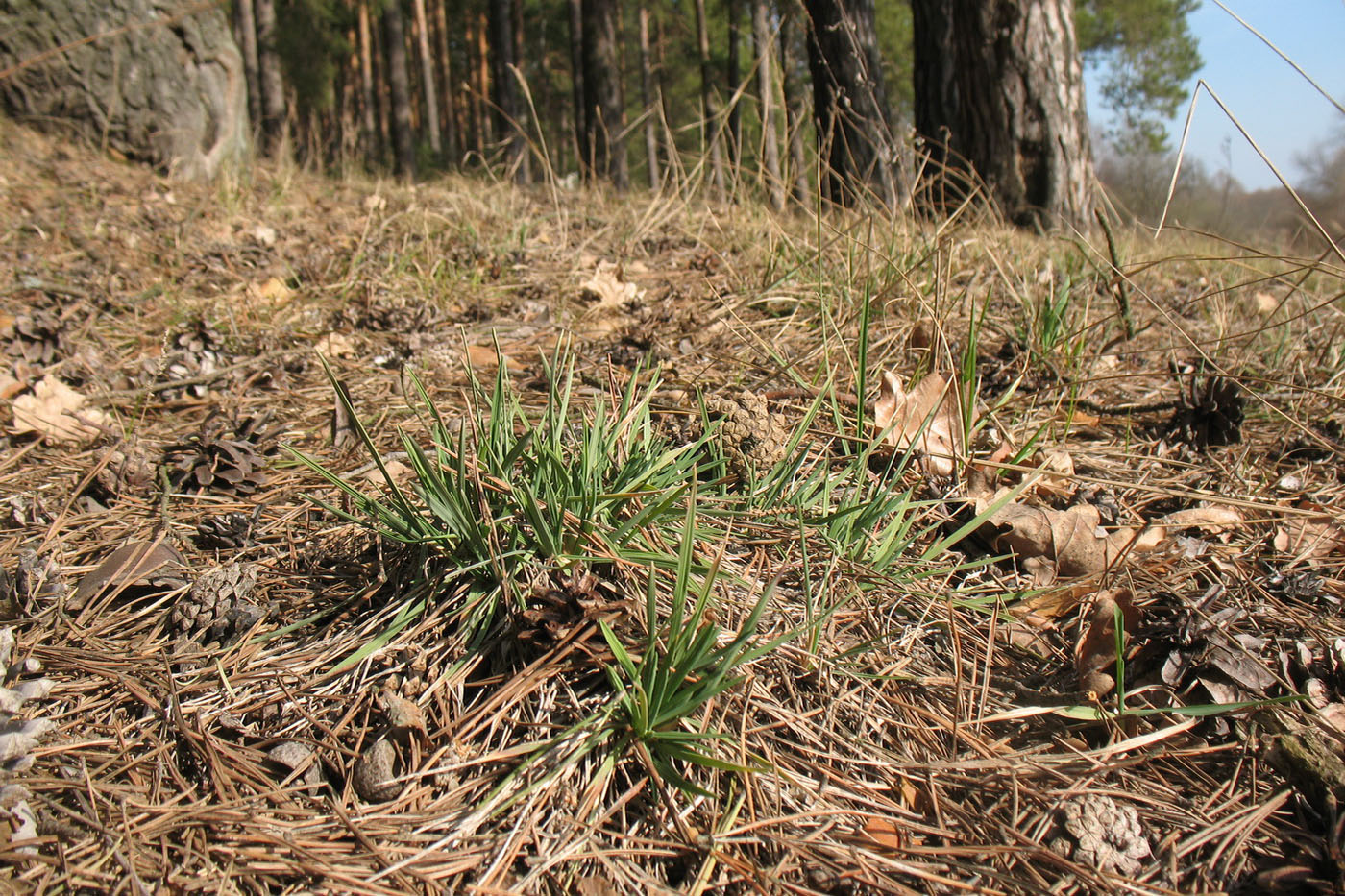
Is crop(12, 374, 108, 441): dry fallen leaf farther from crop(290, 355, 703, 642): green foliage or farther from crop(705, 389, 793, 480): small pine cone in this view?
crop(705, 389, 793, 480): small pine cone

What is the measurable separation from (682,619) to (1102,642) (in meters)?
0.74

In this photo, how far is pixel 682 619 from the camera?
1.18 meters

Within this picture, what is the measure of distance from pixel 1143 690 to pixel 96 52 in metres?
5.39

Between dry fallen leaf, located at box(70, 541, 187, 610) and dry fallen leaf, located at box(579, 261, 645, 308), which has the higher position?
dry fallen leaf, located at box(579, 261, 645, 308)

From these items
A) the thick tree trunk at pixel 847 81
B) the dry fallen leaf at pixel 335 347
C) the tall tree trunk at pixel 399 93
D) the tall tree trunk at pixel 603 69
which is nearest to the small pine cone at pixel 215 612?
the dry fallen leaf at pixel 335 347

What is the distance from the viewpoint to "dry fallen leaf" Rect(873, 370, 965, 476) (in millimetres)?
1659

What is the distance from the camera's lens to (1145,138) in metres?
20.3

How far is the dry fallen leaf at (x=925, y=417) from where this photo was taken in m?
1.66

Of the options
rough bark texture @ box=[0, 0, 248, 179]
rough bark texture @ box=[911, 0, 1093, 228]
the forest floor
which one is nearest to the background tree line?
rough bark texture @ box=[911, 0, 1093, 228]

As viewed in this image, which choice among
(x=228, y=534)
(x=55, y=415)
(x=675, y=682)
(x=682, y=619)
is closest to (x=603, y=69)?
(x=55, y=415)

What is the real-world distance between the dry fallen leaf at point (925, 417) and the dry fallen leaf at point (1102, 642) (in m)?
0.43

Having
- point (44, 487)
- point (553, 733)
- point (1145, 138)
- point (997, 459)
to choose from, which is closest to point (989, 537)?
point (997, 459)

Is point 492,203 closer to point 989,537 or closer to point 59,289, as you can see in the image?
point 59,289

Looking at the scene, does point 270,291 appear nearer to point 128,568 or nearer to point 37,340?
point 37,340
